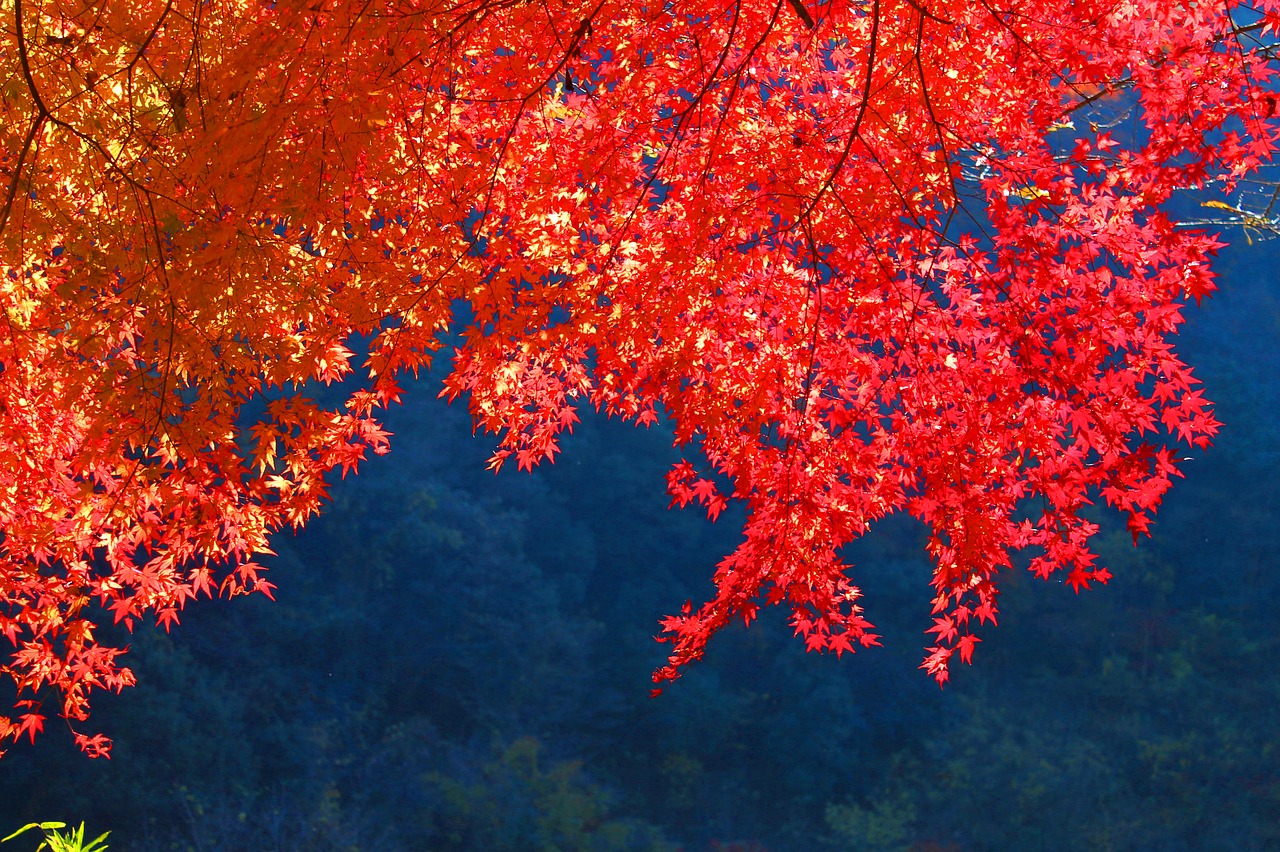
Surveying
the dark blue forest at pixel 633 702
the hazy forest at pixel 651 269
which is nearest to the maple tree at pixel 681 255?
the hazy forest at pixel 651 269

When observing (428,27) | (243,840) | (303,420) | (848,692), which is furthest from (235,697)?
(428,27)

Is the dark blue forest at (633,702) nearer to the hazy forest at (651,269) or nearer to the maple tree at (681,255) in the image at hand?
the hazy forest at (651,269)

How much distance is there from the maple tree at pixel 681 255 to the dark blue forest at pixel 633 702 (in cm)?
330

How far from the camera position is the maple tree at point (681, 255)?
2.39 metres

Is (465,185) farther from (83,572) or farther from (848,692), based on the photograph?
(848,692)

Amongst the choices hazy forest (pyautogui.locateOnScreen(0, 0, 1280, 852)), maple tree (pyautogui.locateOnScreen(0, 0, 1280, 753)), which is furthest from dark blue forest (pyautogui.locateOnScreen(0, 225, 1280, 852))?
maple tree (pyautogui.locateOnScreen(0, 0, 1280, 753))

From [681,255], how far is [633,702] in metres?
3.96

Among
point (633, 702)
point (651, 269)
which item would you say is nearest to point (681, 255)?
point (651, 269)

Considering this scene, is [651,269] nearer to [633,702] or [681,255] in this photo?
[681,255]

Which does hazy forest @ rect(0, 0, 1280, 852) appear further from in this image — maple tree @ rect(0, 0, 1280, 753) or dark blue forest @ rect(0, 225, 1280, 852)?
dark blue forest @ rect(0, 225, 1280, 852)

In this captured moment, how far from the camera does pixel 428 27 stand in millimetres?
2176

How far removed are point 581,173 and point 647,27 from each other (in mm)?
392

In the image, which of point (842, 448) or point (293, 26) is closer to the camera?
point (293, 26)

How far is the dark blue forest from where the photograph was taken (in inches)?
227
